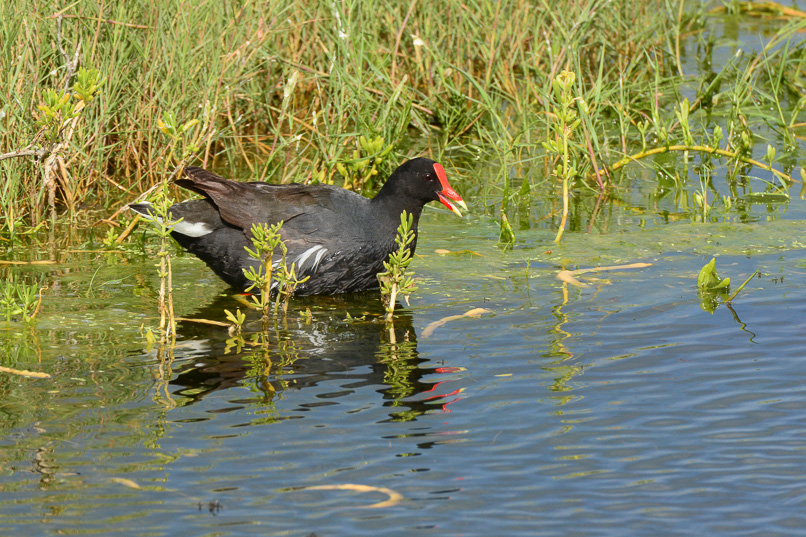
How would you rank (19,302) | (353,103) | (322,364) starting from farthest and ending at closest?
(353,103) < (19,302) < (322,364)

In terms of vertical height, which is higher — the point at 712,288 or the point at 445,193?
the point at 445,193

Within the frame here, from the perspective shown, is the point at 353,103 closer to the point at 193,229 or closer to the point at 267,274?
the point at 193,229

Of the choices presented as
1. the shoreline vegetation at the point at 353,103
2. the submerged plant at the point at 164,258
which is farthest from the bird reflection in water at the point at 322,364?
the shoreline vegetation at the point at 353,103

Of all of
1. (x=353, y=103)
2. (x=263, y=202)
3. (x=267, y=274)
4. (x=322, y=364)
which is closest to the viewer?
(x=322, y=364)

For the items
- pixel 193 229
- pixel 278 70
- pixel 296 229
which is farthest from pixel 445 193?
pixel 278 70

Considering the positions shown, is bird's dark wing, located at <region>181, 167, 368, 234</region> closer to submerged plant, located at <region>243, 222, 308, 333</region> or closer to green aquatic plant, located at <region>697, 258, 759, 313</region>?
submerged plant, located at <region>243, 222, 308, 333</region>

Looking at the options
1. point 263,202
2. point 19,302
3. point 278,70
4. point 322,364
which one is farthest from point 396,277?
point 278,70

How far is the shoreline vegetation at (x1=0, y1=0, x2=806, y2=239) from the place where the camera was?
6535mm

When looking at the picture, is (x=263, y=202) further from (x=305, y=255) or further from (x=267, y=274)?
(x=267, y=274)

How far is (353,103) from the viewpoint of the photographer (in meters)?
7.68

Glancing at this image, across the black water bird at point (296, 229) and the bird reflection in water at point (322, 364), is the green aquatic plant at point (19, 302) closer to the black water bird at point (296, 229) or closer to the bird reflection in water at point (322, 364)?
the bird reflection in water at point (322, 364)

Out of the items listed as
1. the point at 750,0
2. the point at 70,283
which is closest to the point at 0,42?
the point at 70,283

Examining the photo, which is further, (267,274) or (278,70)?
(278,70)

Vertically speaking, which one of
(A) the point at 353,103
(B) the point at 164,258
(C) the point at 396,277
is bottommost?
(C) the point at 396,277
